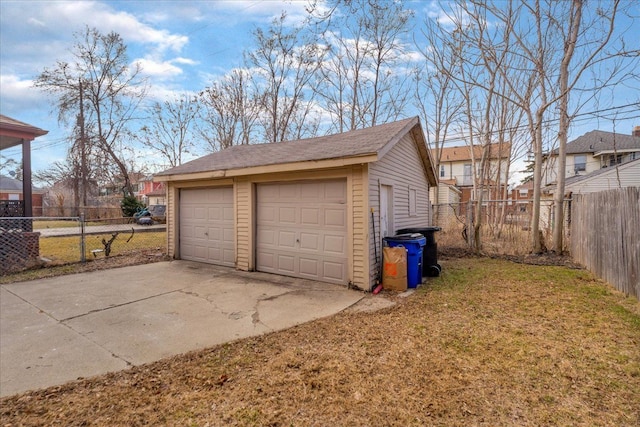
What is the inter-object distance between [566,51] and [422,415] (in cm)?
975

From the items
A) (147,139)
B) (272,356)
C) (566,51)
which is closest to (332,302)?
(272,356)

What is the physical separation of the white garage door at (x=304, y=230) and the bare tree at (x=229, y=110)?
47.0 feet

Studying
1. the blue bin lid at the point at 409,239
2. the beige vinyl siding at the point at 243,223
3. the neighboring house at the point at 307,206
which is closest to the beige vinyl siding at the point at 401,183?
the neighboring house at the point at 307,206

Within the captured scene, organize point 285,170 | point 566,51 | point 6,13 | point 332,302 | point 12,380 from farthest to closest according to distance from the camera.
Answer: point 566,51
point 6,13
point 285,170
point 332,302
point 12,380

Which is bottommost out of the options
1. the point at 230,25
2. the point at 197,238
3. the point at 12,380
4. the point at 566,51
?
the point at 12,380

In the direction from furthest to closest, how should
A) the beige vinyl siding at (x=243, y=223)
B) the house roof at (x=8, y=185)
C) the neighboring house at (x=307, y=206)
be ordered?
the house roof at (x=8, y=185) < the beige vinyl siding at (x=243, y=223) < the neighboring house at (x=307, y=206)

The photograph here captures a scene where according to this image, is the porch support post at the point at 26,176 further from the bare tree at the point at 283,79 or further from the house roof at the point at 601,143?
the house roof at the point at 601,143

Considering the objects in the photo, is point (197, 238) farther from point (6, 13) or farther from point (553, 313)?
point (553, 313)

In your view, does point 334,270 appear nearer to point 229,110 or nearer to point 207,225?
point 207,225

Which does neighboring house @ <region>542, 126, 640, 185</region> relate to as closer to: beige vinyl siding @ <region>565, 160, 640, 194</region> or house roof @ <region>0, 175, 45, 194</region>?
beige vinyl siding @ <region>565, 160, 640, 194</region>

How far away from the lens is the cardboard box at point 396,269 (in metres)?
5.48

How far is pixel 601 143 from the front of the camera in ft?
75.3

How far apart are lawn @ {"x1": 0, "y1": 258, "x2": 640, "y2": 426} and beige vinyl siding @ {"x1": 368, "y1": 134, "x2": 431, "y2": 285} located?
2240 mm

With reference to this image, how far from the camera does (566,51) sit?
795 cm
